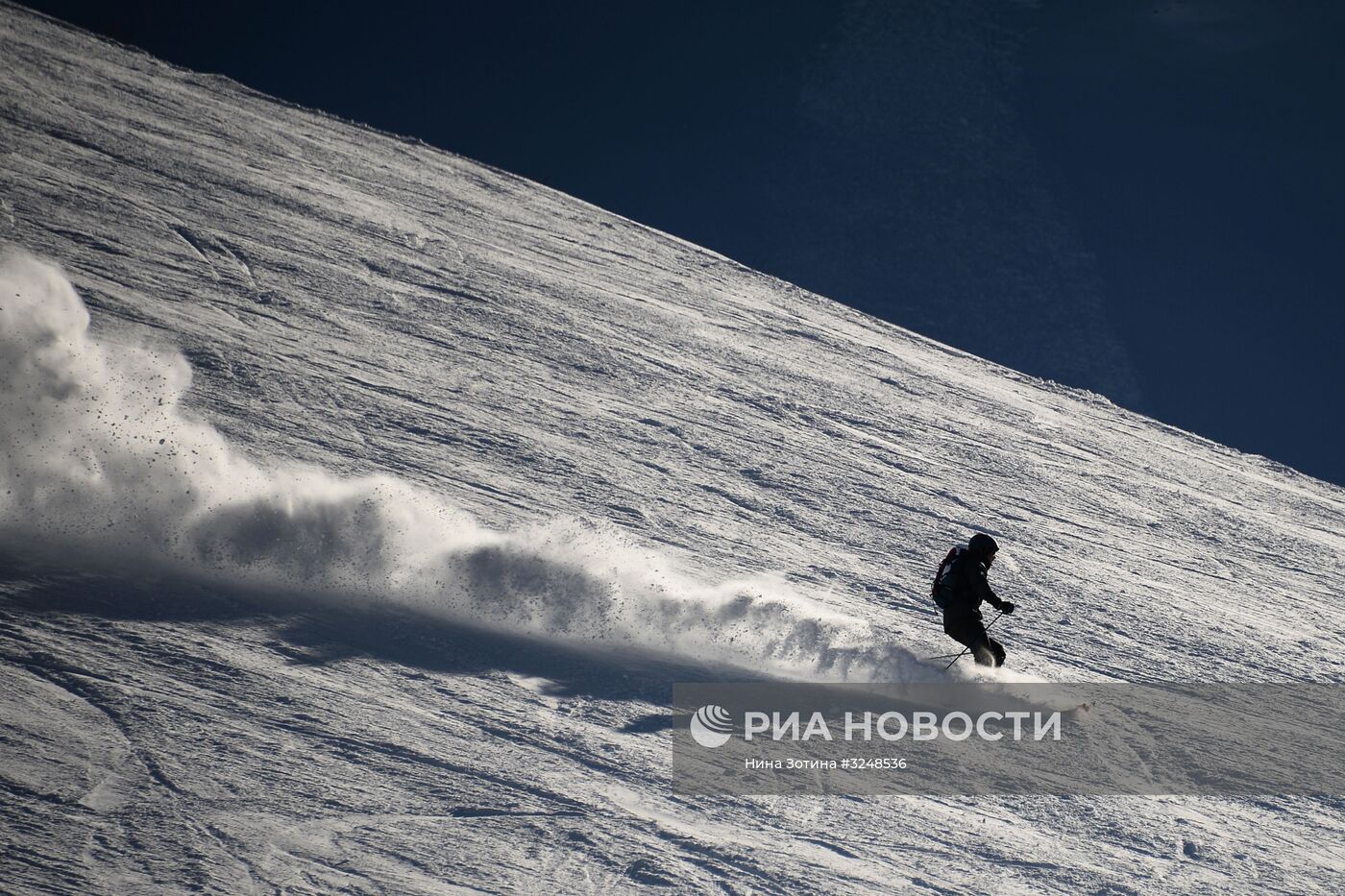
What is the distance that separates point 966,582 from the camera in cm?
649

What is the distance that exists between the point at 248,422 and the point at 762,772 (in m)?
5.22

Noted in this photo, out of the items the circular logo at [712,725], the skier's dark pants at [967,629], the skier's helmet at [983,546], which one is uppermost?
the skier's helmet at [983,546]

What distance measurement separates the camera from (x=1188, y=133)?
2473 cm

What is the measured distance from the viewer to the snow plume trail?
7.43 metres

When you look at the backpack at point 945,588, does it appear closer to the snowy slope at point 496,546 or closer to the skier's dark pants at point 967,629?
the skier's dark pants at point 967,629

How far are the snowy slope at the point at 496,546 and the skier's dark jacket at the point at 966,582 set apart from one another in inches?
41.5

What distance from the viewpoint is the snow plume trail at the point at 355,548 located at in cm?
743

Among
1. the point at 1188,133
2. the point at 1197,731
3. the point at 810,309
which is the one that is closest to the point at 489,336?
the point at 810,309

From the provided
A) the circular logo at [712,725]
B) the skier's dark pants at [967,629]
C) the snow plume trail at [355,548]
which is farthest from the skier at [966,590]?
the circular logo at [712,725]

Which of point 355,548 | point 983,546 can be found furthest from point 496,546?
point 983,546

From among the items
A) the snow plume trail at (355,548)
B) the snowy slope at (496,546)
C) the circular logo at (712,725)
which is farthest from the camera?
the snow plume trail at (355,548)

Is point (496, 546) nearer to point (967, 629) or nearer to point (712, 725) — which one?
point (712, 725)

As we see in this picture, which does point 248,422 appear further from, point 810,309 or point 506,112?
point 506,112

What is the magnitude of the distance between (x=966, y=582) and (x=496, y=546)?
9.47 ft
